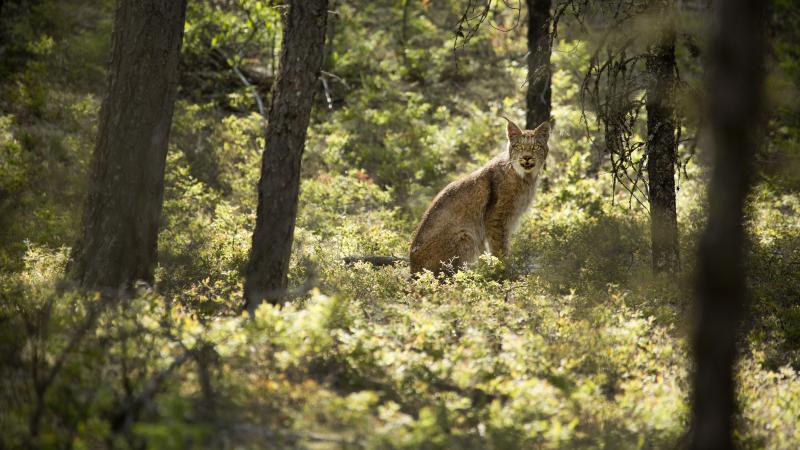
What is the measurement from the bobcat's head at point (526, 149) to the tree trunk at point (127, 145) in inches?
204

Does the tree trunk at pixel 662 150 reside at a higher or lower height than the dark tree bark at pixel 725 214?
higher

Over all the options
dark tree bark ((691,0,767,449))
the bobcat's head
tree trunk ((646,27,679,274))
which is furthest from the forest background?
dark tree bark ((691,0,767,449))

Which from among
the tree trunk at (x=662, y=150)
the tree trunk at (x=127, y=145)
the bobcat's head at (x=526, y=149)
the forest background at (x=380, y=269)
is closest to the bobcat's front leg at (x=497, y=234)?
the forest background at (x=380, y=269)

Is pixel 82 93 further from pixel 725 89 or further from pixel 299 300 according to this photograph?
pixel 725 89

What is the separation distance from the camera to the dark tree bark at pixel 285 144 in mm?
7410

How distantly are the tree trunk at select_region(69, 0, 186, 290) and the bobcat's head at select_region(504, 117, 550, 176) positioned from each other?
204 inches

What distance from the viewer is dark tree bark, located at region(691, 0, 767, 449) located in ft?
12.3

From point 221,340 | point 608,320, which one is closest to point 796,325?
point 608,320

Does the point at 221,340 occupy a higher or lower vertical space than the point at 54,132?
lower

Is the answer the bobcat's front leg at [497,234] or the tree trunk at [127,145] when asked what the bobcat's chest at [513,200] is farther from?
the tree trunk at [127,145]

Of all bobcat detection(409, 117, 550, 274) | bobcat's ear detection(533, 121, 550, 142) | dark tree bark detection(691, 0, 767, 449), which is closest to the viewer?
dark tree bark detection(691, 0, 767, 449)

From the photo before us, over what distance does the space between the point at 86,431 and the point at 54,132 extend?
35.2 ft

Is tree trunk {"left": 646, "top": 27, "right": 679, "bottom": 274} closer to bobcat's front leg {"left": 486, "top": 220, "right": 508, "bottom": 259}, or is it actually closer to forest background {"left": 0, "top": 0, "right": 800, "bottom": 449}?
forest background {"left": 0, "top": 0, "right": 800, "bottom": 449}

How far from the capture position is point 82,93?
1611cm
